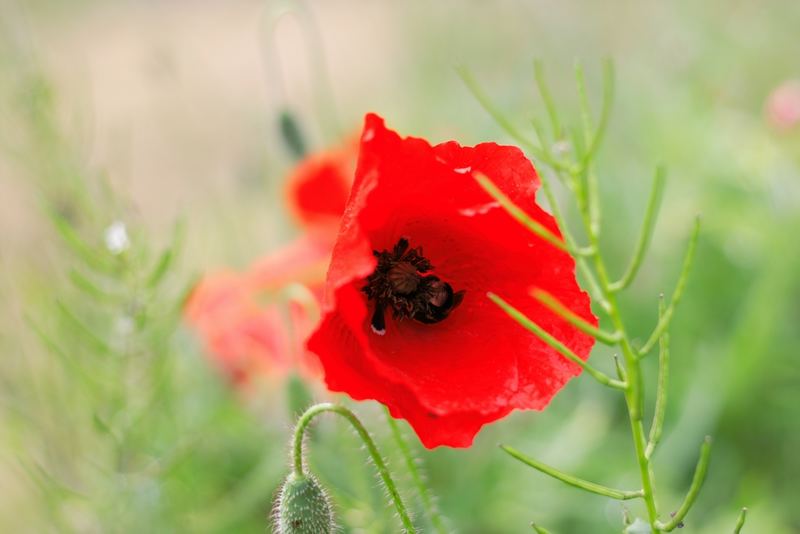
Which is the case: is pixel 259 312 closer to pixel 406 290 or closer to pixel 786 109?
pixel 406 290

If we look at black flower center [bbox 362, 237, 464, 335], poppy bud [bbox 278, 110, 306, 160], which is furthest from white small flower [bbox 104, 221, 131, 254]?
black flower center [bbox 362, 237, 464, 335]

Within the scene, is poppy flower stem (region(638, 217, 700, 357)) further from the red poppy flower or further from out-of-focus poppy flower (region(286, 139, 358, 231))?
out-of-focus poppy flower (region(286, 139, 358, 231))

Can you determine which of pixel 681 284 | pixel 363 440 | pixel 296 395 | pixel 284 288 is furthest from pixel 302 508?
pixel 284 288

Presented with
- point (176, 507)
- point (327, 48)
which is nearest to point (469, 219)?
point (176, 507)

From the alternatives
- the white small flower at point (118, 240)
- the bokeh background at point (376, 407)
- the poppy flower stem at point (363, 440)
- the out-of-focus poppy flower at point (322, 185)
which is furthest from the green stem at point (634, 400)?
the out-of-focus poppy flower at point (322, 185)

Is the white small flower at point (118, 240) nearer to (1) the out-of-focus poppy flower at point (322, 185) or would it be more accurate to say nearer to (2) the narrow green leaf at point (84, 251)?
(2) the narrow green leaf at point (84, 251)

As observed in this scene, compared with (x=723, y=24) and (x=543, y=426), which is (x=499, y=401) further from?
(x=723, y=24)
